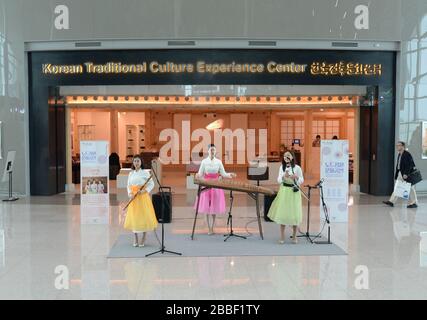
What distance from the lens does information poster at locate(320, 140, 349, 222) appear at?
9531 millimetres

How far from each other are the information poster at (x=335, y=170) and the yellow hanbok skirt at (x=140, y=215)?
3.68 metres

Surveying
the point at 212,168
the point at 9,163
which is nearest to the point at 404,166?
the point at 212,168

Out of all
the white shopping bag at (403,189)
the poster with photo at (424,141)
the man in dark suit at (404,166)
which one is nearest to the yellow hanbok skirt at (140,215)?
the white shopping bag at (403,189)

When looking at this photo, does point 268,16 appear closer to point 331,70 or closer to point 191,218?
point 331,70

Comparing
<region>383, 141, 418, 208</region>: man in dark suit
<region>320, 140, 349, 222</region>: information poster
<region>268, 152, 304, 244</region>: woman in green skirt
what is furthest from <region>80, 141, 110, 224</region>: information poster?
<region>383, 141, 418, 208</region>: man in dark suit

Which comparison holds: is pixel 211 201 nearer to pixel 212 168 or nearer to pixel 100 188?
pixel 212 168

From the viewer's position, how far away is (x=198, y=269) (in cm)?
639

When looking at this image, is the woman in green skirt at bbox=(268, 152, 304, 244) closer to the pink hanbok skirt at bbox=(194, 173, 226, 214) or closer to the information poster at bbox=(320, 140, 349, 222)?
Result: the pink hanbok skirt at bbox=(194, 173, 226, 214)

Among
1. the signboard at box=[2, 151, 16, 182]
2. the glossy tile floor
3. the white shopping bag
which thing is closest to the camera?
the glossy tile floor

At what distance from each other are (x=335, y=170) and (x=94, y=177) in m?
4.69

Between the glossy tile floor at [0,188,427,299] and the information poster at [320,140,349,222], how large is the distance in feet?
1.89

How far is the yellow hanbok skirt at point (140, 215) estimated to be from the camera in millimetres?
7391

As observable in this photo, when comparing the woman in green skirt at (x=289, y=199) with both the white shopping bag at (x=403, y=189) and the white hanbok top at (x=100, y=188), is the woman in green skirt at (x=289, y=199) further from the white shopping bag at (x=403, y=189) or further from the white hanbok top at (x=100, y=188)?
the white shopping bag at (x=403, y=189)

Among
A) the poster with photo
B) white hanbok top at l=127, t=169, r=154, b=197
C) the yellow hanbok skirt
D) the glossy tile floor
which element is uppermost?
the poster with photo
